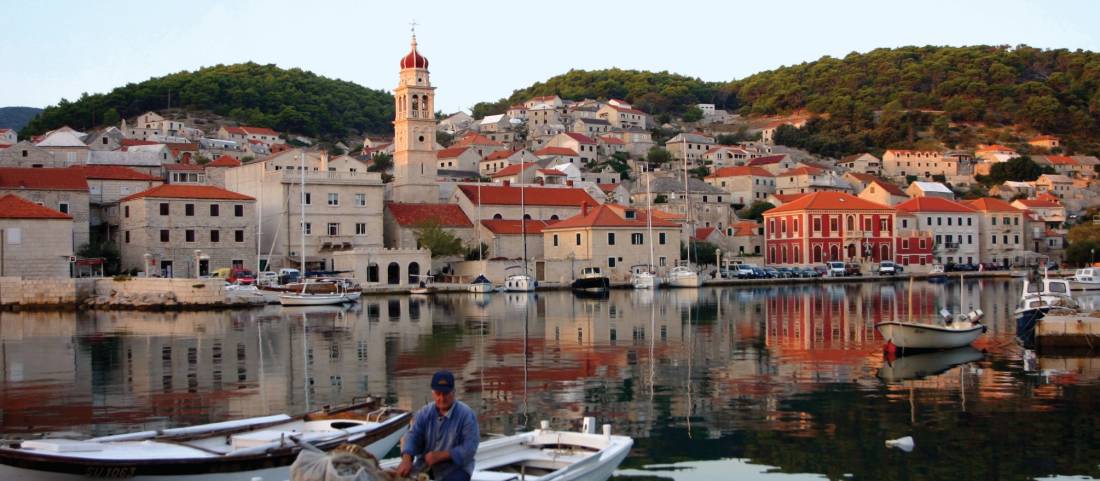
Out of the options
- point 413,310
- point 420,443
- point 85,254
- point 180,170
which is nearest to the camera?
point 420,443

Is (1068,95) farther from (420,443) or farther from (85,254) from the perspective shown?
(420,443)

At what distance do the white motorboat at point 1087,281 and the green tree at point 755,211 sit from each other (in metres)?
31.2

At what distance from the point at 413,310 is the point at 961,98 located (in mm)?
116900

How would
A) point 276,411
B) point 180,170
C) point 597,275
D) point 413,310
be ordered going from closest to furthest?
point 276,411
point 413,310
point 597,275
point 180,170

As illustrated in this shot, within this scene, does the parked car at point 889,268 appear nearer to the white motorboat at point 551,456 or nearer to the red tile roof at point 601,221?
the red tile roof at point 601,221

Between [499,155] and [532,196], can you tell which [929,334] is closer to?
[532,196]

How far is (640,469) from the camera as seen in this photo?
12016 mm

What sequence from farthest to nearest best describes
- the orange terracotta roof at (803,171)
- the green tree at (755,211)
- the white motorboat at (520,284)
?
the orange terracotta roof at (803,171)
the green tree at (755,211)
the white motorboat at (520,284)

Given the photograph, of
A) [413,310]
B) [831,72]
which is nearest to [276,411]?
[413,310]

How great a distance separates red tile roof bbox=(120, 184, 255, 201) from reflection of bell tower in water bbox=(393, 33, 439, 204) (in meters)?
13.9

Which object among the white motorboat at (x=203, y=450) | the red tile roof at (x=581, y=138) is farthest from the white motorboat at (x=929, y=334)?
the red tile roof at (x=581, y=138)

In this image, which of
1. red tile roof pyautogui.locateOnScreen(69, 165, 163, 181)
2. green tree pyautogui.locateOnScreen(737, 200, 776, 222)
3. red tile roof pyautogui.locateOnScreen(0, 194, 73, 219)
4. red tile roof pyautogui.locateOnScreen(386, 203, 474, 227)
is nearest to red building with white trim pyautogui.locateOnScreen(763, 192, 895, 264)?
green tree pyautogui.locateOnScreen(737, 200, 776, 222)

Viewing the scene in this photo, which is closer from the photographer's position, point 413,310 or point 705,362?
point 705,362

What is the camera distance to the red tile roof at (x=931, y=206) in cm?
8094
